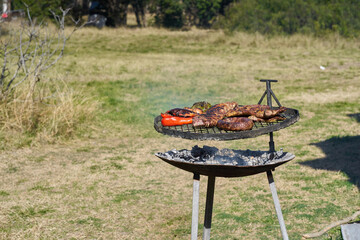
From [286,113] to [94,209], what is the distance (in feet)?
8.22

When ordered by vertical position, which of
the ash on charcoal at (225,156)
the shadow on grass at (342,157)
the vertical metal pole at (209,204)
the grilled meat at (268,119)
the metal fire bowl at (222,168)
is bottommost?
the shadow on grass at (342,157)

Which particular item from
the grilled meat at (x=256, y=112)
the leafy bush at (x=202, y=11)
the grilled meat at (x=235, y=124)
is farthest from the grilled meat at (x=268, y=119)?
the leafy bush at (x=202, y=11)

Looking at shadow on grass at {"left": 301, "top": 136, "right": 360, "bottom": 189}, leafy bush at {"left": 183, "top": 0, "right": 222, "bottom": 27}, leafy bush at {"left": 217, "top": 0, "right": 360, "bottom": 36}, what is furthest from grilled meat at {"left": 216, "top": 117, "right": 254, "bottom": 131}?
leafy bush at {"left": 183, "top": 0, "right": 222, "bottom": 27}

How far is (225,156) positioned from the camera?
4.12 m

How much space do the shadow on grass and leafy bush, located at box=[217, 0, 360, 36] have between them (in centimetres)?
1400

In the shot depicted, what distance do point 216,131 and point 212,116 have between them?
213 millimetres

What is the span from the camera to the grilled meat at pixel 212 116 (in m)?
4.04

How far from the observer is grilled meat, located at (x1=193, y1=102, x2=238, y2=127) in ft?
13.2

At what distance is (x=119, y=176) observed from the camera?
698 centimetres

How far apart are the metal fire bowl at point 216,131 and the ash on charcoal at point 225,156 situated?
9.0 inches

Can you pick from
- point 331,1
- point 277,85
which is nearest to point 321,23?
point 331,1

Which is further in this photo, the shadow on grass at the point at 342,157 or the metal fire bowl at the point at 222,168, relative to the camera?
the shadow on grass at the point at 342,157

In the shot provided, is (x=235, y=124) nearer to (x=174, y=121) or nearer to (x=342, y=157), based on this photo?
(x=174, y=121)

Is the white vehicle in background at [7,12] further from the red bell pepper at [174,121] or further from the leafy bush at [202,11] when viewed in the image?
the leafy bush at [202,11]
